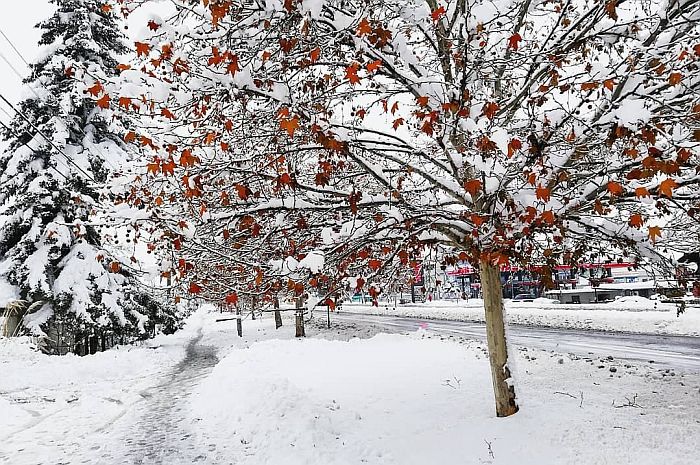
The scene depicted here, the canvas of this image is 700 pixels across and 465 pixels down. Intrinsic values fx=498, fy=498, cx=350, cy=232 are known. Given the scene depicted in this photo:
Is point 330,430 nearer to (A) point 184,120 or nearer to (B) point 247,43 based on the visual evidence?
(A) point 184,120

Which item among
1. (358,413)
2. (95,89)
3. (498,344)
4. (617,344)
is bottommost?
(617,344)

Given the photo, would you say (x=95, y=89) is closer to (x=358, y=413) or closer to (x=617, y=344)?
(x=358, y=413)

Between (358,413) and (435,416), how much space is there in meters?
1.28

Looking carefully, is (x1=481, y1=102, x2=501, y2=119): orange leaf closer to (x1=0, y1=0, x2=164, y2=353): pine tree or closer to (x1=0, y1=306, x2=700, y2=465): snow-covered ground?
(x1=0, y1=306, x2=700, y2=465): snow-covered ground

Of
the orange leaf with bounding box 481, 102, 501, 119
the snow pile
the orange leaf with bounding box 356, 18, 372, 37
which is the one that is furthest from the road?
the orange leaf with bounding box 356, 18, 372, 37

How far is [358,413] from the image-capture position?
7715 mm

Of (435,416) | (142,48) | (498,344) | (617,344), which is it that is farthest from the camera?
(617,344)

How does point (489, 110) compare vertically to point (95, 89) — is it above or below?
below

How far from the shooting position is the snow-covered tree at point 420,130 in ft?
14.3

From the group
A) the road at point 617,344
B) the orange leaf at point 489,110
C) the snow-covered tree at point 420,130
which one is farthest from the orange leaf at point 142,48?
the road at point 617,344

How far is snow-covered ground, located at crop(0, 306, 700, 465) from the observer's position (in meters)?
5.75

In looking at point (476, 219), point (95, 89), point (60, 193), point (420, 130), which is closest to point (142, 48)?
point (95, 89)

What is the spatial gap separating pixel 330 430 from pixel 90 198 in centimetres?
1509

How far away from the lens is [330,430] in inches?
277
